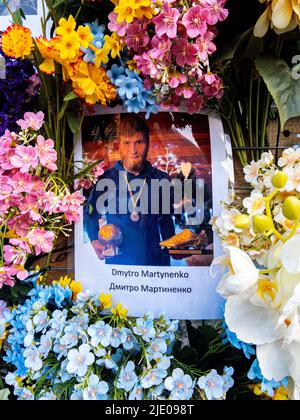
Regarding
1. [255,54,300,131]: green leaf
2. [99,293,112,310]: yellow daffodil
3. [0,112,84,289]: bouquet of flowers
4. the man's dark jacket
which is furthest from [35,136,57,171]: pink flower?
[255,54,300,131]: green leaf

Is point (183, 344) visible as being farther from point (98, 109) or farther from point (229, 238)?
point (98, 109)

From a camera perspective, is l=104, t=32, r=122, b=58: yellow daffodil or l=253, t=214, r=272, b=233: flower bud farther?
l=104, t=32, r=122, b=58: yellow daffodil

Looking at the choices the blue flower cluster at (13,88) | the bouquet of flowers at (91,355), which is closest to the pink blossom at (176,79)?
the blue flower cluster at (13,88)

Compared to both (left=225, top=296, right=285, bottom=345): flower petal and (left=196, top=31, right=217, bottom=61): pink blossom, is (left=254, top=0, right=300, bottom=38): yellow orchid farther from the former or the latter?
(left=225, top=296, right=285, bottom=345): flower petal

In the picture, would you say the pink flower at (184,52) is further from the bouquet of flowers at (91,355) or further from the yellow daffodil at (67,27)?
the bouquet of flowers at (91,355)

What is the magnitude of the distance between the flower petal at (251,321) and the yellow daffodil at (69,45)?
1.26 ft

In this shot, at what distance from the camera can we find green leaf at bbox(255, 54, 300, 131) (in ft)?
1.89

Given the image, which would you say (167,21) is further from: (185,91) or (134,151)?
(134,151)

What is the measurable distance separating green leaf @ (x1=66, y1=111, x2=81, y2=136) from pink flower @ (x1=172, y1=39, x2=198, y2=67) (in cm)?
19

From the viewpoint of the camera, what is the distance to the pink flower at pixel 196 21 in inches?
21.8

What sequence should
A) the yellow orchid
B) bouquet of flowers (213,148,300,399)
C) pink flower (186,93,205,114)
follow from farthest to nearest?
pink flower (186,93,205,114) < the yellow orchid < bouquet of flowers (213,148,300,399)

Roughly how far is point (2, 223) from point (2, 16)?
0.39 m

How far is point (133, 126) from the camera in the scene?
70 centimetres

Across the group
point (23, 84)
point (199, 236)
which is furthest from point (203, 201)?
point (23, 84)
